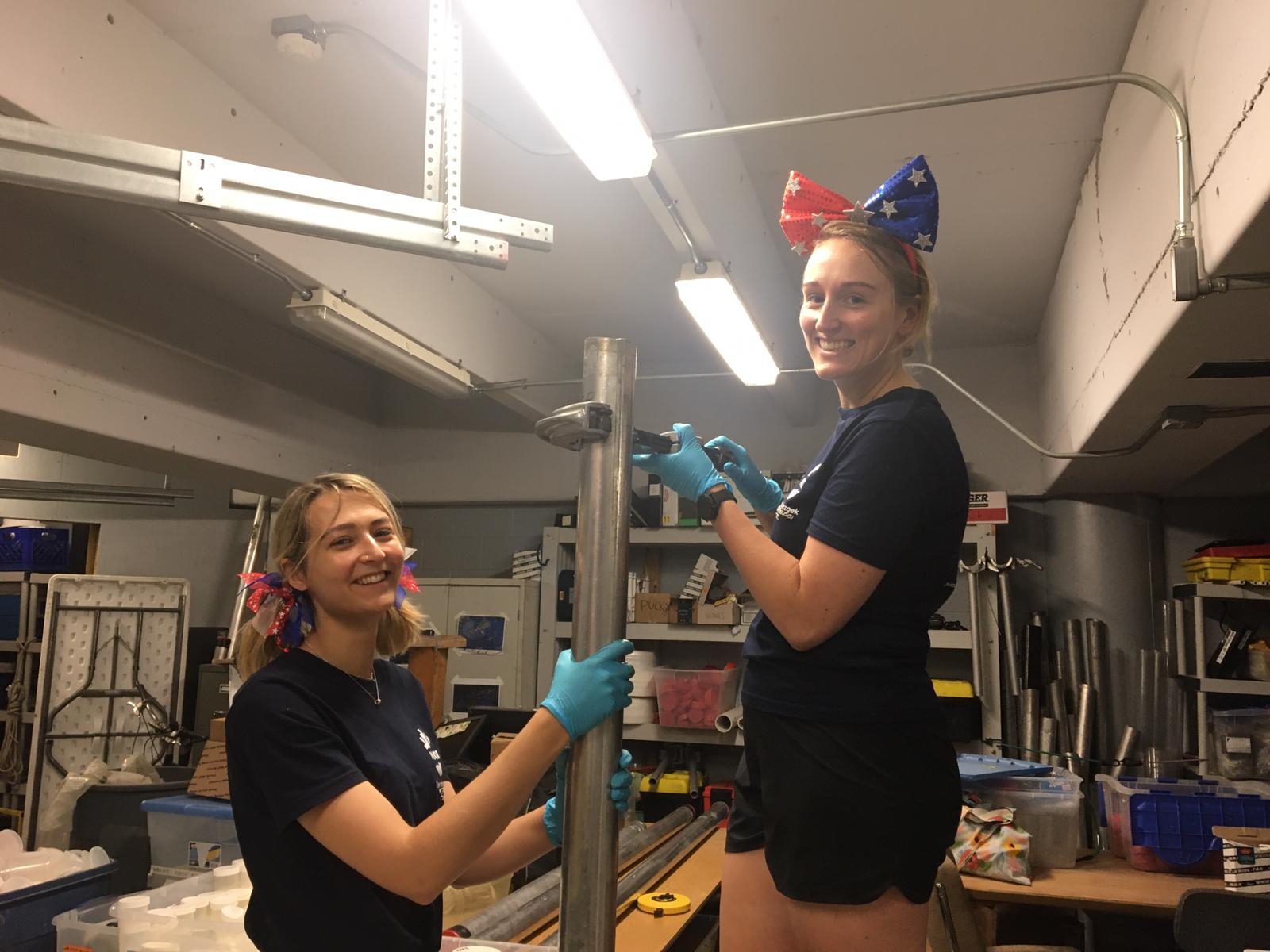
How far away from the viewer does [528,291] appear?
14.9 feet

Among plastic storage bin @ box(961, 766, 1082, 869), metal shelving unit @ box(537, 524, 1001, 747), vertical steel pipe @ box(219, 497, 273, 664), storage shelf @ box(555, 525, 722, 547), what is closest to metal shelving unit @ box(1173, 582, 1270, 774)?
metal shelving unit @ box(537, 524, 1001, 747)

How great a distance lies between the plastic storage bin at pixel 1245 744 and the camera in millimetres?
3785

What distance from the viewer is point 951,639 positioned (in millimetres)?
4465

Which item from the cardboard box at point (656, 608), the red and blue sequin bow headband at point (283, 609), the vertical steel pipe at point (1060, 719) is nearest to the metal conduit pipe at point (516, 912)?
the red and blue sequin bow headband at point (283, 609)

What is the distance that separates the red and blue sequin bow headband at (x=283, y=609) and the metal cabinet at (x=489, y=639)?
398cm

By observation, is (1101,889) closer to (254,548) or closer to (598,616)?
(598,616)

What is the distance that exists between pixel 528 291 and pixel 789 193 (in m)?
3.24

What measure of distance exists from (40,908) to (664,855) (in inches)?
82.5

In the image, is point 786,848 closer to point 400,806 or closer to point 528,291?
point 400,806

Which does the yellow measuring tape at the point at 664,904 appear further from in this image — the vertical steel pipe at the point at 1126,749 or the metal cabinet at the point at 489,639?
the metal cabinet at the point at 489,639

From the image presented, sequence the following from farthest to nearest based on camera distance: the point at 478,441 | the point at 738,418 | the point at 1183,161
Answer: the point at 478,441 < the point at 738,418 < the point at 1183,161

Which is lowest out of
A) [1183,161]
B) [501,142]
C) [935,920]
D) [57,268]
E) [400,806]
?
[935,920]

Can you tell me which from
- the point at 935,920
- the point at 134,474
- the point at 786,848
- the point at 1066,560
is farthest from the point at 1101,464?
the point at 134,474

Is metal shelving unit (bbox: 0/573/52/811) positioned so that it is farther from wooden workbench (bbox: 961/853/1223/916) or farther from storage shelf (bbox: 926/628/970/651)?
wooden workbench (bbox: 961/853/1223/916)
